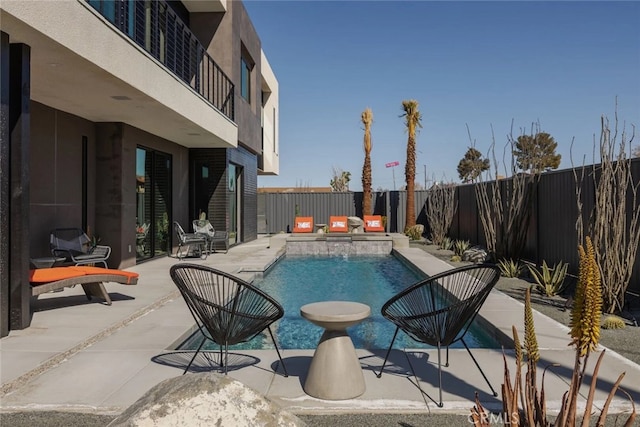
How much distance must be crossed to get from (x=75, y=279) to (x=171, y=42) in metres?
6.46

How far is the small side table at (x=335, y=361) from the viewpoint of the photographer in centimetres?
315

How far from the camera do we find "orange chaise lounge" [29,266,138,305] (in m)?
5.33

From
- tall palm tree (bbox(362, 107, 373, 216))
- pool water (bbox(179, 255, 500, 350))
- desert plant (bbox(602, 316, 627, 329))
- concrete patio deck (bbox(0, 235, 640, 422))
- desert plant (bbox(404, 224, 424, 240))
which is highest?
tall palm tree (bbox(362, 107, 373, 216))

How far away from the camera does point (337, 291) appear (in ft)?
27.5

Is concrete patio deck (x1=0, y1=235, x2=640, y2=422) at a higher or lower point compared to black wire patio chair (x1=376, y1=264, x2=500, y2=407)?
lower

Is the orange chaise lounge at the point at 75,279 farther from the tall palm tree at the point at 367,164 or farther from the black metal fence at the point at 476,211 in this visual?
the tall palm tree at the point at 367,164

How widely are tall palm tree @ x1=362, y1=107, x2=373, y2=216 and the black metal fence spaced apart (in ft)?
4.42

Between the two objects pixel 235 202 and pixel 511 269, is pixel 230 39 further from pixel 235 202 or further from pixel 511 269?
pixel 511 269

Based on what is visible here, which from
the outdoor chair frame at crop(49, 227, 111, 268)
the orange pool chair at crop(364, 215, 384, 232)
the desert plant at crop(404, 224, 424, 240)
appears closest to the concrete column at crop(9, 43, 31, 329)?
the outdoor chair frame at crop(49, 227, 111, 268)

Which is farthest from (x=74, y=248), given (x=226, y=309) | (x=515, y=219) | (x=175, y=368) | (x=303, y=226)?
(x=303, y=226)

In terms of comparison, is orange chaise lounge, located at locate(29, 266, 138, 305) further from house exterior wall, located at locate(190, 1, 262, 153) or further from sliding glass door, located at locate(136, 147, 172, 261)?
house exterior wall, located at locate(190, 1, 262, 153)

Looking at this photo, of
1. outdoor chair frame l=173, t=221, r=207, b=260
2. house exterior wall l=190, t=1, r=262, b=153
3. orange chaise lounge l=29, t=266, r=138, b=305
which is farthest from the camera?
house exterior wall l=190, t=1, r=262, b=153

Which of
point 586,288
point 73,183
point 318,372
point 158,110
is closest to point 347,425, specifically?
point 318,372

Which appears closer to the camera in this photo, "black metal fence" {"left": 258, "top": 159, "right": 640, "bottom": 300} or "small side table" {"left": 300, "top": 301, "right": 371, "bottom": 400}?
"small side table" {"left": 300, "top": 301, "right": 371, "bottom": 400}
